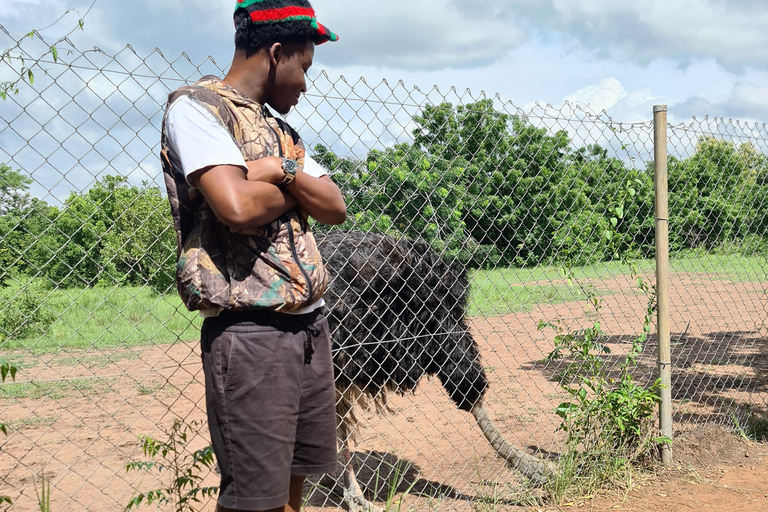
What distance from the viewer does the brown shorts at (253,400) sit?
6.18ft

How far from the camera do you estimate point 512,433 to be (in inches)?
211

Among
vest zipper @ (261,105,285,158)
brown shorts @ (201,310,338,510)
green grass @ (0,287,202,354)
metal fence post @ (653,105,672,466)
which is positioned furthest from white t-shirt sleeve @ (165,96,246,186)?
green grass @ (0,287,202,354)

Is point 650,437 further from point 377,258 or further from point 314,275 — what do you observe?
point 314,275

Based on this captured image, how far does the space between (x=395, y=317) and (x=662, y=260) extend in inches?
67.0

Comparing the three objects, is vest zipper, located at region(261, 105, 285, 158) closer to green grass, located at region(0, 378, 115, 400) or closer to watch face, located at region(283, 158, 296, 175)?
watch face, located at region(283, 158, 296, 175)

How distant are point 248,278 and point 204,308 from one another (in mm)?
153

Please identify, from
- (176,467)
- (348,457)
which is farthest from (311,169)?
(348,457)

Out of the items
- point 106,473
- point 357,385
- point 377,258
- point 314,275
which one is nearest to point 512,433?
point 357,385

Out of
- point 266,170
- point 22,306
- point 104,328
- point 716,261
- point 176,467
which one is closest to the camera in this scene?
point 266,170

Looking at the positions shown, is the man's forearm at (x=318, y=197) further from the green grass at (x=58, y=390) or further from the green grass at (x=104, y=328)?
the green grass at (x=104, y=328)

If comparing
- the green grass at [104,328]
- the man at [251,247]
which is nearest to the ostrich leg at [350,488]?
the man at [251,247]

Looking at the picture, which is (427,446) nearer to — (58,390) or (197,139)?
(58,390)

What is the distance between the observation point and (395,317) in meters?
4.21

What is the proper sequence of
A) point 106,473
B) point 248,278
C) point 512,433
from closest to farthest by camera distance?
point 248,278, point 106,473, point 512,433
